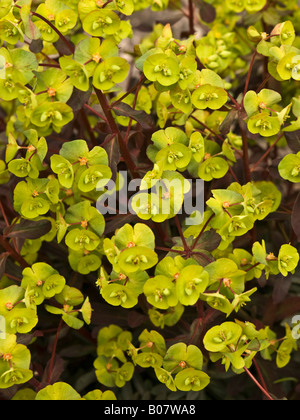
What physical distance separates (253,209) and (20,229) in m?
0.51

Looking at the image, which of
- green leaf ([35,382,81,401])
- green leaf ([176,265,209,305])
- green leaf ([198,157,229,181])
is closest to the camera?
green leaf ([176,265,209,305])

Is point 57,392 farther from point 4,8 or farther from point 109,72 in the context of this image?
point 4,8

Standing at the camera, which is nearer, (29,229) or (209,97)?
(209,97)

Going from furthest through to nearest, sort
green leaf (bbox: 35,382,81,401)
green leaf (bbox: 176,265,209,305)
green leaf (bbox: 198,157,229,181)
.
Result: green leaf (bbox: 198,157,229,181) → green leaf (bbox: 35,382,81,401) → green leaf (bbox: 176,265,209,305)

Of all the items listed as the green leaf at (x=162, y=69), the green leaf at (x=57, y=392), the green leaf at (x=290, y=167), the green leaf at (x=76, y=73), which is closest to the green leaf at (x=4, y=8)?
the green leaf at (x=76, y=73)

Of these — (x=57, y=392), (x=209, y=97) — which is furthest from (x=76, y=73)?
(x=57, y=392)

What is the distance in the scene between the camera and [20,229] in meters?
1.18

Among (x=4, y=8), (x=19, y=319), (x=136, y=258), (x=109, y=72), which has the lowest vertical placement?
(x=19, y=319)

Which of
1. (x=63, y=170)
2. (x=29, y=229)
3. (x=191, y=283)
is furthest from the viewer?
(x=29, y=229)

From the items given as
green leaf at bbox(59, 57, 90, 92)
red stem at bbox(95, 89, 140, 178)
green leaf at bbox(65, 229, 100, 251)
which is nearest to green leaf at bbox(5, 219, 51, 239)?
green leaf at bbox(65, 229, 100, 251)

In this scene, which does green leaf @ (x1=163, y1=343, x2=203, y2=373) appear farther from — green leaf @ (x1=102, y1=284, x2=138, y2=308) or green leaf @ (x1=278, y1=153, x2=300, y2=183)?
green leaf @ (x1=278, y1=153, x2=300, y2=183)

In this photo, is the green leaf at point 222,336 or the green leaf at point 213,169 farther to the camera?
the green leaf at point 213,169

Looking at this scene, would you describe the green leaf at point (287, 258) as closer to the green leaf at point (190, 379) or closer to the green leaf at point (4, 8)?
the green leaf at point (190, 379)
